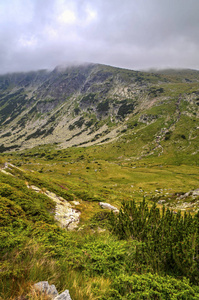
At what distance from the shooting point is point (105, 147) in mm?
180000

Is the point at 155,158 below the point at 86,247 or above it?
below

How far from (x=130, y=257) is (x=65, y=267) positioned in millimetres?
2425

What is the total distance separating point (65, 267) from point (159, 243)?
3534 millimetres

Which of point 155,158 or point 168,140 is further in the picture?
point 168,140

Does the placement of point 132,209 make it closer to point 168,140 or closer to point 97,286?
point 97,286

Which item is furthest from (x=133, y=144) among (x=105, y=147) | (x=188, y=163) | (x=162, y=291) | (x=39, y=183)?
(x=162, y=291)

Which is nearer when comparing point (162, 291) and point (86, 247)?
point (162, 291)

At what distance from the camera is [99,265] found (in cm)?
471

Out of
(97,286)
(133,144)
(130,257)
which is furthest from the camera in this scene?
(133,144)

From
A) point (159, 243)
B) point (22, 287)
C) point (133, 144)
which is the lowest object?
point (133, 144)

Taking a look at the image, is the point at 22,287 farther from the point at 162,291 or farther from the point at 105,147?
the point at 105,147

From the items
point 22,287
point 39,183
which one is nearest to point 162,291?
point 22,287

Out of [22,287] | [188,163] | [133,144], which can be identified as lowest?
[188,163]

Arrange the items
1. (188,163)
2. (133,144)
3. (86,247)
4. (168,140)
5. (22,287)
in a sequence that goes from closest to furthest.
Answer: (22,287) → (86,247) → (188,163) → (168,140) → (133,144)
